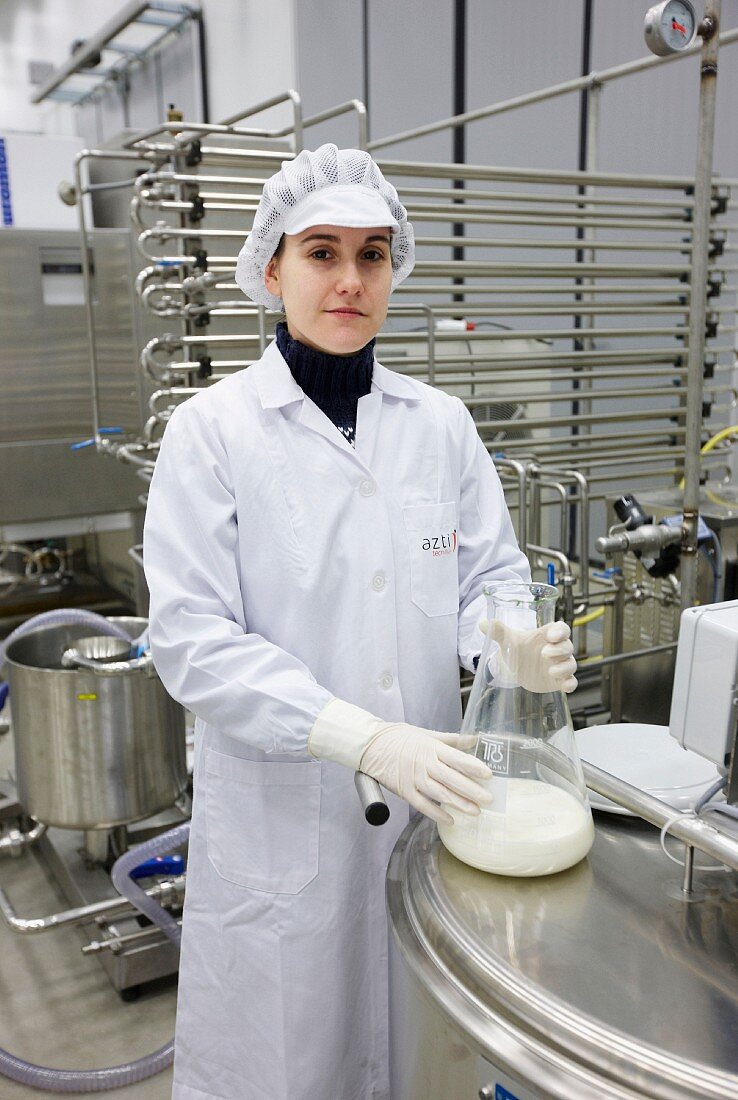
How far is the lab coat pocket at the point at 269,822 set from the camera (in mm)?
1146

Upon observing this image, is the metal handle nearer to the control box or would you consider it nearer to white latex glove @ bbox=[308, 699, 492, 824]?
white latex glove @ bbox=[308, 699, 492, 824]

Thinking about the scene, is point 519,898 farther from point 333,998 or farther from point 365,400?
point 365,400

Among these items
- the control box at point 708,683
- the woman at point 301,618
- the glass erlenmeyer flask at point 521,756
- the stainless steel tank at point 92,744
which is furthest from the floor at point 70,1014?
the control box at point 708,683

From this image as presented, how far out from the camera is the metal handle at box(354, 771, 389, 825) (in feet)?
2.59

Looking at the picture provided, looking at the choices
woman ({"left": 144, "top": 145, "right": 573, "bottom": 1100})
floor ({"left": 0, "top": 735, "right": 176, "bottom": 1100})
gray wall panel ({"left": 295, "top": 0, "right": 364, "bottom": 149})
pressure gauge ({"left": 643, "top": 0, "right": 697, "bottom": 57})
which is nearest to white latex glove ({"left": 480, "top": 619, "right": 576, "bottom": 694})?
woman ({"left": 144, "top": 145, "right": 573, "bottom": 1100})

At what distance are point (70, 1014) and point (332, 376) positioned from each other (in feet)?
5.03

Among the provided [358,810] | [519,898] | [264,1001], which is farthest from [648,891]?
[264,1001]

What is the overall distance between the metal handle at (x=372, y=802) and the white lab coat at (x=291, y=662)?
0.22 meters

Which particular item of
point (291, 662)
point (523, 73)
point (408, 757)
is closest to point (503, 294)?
point (523, 73)

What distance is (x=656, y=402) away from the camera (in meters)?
4.41

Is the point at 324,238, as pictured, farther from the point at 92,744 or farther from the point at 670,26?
the point at 92,744

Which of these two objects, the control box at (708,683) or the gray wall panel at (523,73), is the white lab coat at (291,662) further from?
the gray wall panel at (523,73)

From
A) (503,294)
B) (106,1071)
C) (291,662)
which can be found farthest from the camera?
(503,294)

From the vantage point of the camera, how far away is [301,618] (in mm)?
1146
